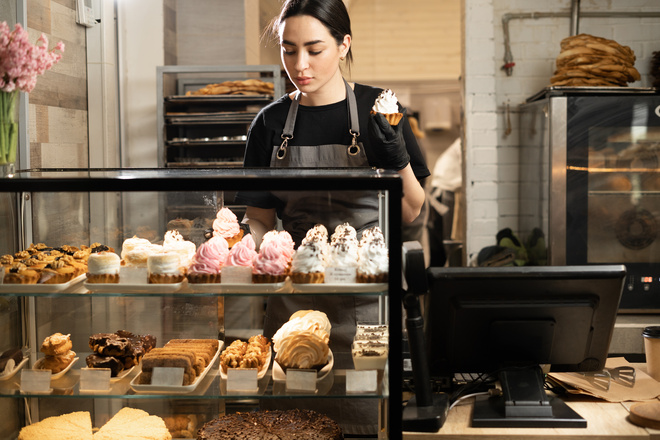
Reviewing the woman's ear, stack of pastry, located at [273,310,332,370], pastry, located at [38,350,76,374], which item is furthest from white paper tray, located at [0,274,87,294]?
the woman's ear

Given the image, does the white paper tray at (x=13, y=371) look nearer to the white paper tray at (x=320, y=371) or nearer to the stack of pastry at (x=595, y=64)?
the white paper tray at (x=320, y=371)

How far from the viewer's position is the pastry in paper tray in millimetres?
1879

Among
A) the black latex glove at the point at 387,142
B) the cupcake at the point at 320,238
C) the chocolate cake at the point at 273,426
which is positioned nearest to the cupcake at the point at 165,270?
the cupcake at the point at 320,238

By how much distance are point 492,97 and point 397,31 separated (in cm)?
305

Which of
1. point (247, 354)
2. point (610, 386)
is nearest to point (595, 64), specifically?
point (610, 386)

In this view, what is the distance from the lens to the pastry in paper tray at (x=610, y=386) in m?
1.88

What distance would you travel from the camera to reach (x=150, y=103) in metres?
4.04

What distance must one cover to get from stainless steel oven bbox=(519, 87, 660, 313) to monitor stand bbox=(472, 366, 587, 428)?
74.9 inches

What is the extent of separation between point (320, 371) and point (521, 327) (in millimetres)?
536

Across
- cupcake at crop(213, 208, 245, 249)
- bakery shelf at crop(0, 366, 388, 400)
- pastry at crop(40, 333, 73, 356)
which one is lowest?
bakery shelf at crop(0, 366, 388, 400)

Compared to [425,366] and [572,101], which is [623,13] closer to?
[572,101]

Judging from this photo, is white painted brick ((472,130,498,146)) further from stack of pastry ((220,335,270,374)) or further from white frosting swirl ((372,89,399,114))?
stack of pastry ((220,335,270,374))

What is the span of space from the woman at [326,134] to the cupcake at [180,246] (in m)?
0.17

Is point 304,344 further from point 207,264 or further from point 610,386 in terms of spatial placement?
point 610,386
